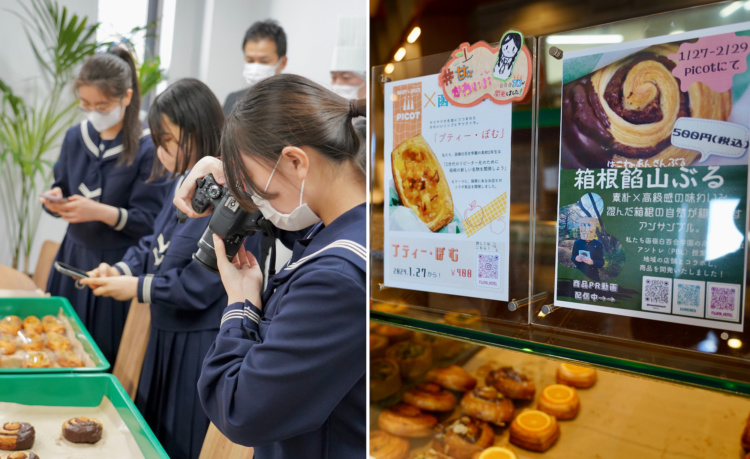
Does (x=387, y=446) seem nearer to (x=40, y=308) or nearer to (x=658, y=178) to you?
(x=658, y=178)

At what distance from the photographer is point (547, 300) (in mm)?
553

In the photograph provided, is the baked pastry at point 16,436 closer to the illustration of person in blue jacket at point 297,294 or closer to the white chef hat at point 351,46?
the illustration of person in blue jacket at point 297,294

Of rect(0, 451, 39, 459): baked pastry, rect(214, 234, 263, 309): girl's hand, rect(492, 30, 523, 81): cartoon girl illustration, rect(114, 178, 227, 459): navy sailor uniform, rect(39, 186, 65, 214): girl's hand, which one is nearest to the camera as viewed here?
rect(492, 30, 523, 81): cartoon girl illustration

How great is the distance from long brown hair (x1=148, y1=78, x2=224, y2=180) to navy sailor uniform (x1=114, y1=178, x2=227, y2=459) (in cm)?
7

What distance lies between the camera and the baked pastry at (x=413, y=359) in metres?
0.73

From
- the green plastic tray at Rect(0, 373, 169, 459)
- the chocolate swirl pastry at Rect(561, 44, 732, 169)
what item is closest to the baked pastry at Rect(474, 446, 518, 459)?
the chocolate swirl pastry at Rect(561, 44, 732, 169)

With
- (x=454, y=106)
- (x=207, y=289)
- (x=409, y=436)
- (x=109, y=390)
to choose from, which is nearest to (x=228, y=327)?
(x=207, y=289)

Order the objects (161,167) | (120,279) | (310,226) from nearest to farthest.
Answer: (310,226)
(161,167)
(120,279)

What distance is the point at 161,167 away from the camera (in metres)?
1.12

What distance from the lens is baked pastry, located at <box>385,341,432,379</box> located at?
0.73 m

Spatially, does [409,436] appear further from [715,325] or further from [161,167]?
[161,167]

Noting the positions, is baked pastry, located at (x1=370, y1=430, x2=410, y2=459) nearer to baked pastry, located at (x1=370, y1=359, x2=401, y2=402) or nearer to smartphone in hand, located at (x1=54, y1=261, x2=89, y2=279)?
baked pastry, located at (x1=370, y1=359, x2=401, y2=402)

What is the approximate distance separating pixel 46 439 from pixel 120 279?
0.37 metres

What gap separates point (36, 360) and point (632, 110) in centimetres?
155
